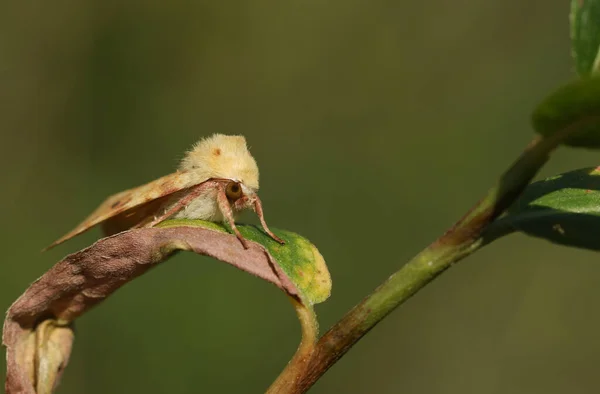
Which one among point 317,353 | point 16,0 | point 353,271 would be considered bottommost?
point 353,271

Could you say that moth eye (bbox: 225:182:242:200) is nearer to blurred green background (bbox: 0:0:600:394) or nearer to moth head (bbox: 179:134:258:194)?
moth head (bbox: 179:134:258:194)

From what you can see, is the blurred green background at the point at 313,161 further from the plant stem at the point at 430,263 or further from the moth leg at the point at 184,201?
the plant stem at the point at 430,263

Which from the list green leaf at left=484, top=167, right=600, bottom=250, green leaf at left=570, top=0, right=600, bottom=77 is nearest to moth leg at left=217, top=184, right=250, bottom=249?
green leaf at left=484, top=167, right=600, bottom=250

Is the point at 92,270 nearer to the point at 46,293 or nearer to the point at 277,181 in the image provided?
the point at 46,293

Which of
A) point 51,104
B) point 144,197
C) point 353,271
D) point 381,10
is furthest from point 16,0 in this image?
point 144,197

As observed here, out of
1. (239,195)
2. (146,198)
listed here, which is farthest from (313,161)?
(146,198)

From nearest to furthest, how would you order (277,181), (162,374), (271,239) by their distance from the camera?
1. (271,239)
2. (162,374)
3. (277,181)

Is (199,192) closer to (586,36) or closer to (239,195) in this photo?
(239,195)
